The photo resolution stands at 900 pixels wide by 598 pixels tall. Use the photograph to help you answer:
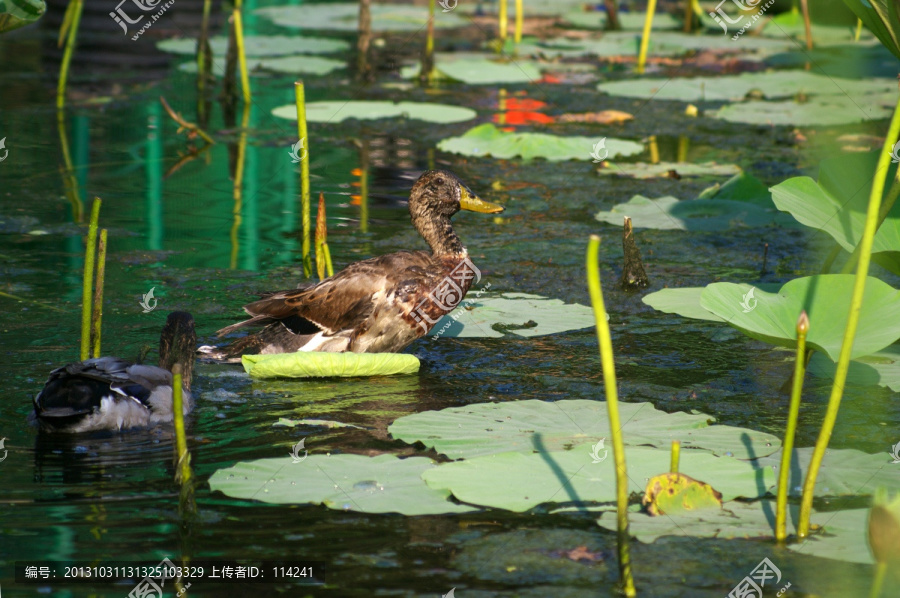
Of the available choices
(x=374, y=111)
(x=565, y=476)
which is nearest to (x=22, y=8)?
(x=565, y=476)

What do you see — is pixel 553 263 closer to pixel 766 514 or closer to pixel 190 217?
pixel 190 217

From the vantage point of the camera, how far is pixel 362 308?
542cm

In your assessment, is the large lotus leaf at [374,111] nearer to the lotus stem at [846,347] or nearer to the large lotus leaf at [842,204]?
the large lotus leaf at [842,204]

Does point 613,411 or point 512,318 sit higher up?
point 613,411

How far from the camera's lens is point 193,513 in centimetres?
359

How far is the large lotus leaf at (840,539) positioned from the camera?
331 cm

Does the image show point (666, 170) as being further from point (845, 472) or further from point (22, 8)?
point (22, 8)

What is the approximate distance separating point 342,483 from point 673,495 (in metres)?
1.13

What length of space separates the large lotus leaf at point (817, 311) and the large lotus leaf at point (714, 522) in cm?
84

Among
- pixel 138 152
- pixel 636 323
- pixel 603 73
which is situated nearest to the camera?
pixel 636 323

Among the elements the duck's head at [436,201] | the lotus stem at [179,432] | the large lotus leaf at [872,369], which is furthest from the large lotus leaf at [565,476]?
the duck's head at [436,201]

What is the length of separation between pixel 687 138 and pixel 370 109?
321cm

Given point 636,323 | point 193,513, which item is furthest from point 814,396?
point 193,513

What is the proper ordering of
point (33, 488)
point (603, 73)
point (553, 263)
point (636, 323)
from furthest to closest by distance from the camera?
point (603, 73)
point (553, 263)
point (636, 323)
point (33, 488)
